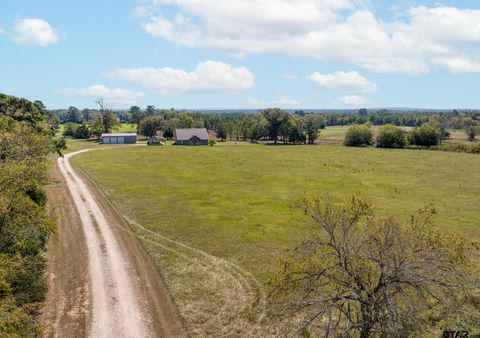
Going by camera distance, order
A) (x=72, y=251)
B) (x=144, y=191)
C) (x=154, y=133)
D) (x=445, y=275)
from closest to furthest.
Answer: (x=445, y=275) < (x=72, y=251) < (x=144, y=191) < (x=154, y=133)

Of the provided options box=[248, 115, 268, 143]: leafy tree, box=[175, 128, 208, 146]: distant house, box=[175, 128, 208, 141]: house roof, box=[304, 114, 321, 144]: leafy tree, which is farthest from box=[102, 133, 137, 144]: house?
box=[304, 114, 321, 144]: leafy tree

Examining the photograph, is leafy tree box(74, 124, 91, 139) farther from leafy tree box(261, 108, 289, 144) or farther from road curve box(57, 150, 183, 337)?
road curve box(57, 150, 183, 337)

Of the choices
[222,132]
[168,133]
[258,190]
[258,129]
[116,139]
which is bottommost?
[258,190]

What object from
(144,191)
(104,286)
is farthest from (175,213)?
(104,286)

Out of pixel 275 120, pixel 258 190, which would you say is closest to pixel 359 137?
pixel 275 120

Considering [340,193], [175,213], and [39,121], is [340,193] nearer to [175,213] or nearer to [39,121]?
[175,213]

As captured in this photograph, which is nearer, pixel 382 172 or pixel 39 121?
pixel 39 121

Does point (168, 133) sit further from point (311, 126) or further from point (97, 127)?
point (311, 126)
